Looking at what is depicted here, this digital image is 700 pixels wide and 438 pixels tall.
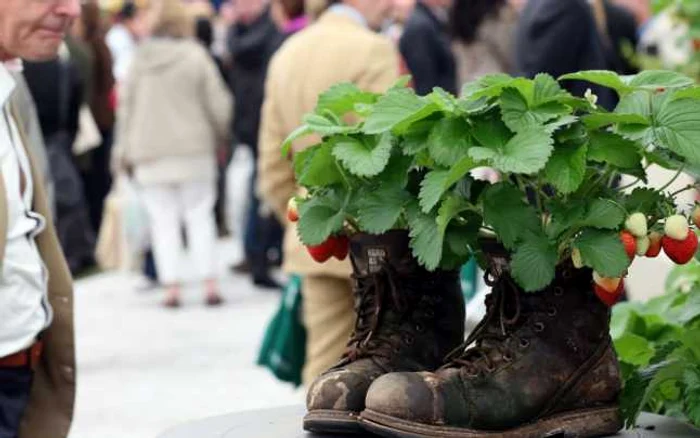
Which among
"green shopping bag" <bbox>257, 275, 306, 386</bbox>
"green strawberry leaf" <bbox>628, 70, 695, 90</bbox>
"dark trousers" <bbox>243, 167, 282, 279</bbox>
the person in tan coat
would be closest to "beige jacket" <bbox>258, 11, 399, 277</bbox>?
the person in tan coat

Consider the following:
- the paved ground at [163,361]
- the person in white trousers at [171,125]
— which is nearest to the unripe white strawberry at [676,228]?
the paved ground at [163,361]

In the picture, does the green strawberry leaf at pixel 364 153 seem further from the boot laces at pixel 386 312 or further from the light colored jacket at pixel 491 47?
the light colored jacket at pixel 491 47

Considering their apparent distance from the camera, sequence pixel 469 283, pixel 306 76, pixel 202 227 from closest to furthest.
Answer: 1. pixel 469 283
2. pixel 306 76
3. pixel 202 227

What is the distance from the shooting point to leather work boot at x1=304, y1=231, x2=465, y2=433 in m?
2.59

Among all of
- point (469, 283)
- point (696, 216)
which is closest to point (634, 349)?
point (696, 216)

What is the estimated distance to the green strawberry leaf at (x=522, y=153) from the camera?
7.83 ft

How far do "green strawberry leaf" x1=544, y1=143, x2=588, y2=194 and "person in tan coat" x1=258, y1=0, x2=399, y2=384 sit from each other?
11.4 ft

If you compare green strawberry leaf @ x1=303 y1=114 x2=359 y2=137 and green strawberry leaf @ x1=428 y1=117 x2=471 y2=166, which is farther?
green strawberry leaf @ x1=303 y1=114 x2=359 y2=137

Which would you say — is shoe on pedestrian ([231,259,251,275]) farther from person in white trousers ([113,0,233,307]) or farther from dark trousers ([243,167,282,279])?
person in white trousers ([113,0,233,307])

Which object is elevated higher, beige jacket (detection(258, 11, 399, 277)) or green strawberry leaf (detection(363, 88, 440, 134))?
green strawberry leaf (detection(363, 88, 440, 134))

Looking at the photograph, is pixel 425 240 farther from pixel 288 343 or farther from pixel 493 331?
pixel 288 343

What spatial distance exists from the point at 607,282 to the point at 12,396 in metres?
1.57

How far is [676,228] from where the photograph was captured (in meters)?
2.47

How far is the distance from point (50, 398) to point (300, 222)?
1332 millimetres
